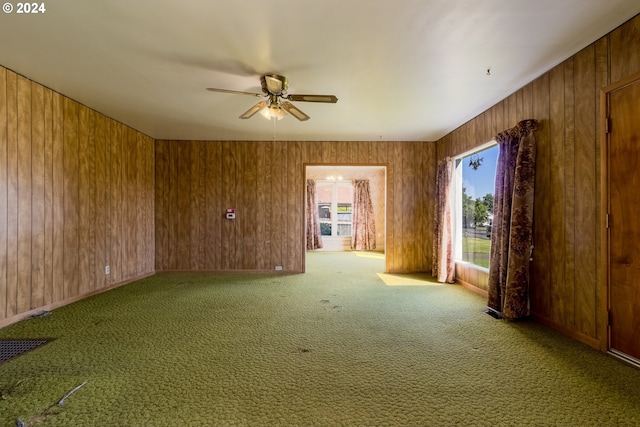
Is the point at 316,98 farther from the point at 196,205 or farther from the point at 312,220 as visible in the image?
the point at 312,220

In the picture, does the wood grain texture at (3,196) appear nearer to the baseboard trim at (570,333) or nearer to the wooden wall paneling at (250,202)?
the wooden wall paneling at (250,202)

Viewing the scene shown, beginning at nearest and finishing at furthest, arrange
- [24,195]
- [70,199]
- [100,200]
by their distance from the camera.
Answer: [24,195] < [70,199] < [100,200]

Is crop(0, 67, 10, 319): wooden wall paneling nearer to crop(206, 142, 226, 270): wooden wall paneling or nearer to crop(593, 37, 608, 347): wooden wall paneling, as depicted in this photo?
crop(206, 142, 226, 270): wooden wall paneling

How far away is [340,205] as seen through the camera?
381 inches

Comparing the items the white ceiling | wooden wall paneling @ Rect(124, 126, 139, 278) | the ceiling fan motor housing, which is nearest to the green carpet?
wooden wall paneling @ Rect(124, 126, 139, 278)

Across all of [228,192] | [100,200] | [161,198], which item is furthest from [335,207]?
[100,200]

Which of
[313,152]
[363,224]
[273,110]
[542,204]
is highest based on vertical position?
[313,152]

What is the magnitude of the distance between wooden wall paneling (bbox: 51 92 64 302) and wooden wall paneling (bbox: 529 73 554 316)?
5.59m

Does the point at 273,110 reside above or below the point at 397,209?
above

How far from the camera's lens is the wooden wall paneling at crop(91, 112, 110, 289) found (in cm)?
406

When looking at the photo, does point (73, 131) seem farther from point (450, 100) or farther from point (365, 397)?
point (450, 100)

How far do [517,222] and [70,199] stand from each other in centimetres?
546

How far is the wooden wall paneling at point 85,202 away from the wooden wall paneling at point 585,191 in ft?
18.9

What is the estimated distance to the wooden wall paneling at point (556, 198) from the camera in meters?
2.69
